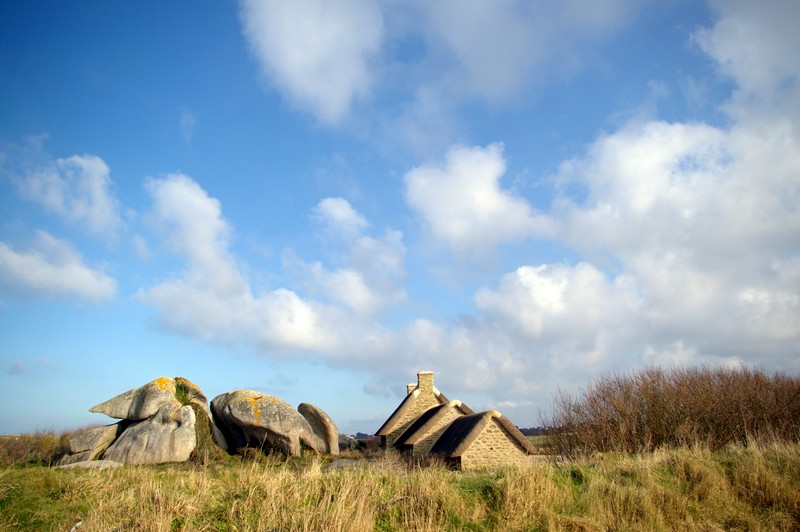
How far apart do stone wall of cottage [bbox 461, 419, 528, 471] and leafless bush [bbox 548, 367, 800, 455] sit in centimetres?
273

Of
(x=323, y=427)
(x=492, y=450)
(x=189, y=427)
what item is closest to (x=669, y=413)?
(x=492, y=450)

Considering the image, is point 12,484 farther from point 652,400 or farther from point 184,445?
point 652,400

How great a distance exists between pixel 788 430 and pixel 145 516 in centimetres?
3030

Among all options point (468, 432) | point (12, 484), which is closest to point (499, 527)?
point (12, 484)

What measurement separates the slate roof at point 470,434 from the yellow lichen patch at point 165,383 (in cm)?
1383

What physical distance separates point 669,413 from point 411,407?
14.4m

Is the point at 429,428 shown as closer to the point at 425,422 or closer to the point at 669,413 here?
the point at 425,422

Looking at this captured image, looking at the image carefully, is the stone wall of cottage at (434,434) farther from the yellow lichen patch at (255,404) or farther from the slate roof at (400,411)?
the yellow lichen patch at (255,404)

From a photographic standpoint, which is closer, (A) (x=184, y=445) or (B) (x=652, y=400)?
(A) (x=184, y=445)

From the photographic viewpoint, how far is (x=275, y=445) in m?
23.8

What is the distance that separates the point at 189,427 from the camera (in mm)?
23109

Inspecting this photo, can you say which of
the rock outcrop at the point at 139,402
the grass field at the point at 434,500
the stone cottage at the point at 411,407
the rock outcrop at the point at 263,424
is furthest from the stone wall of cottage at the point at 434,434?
the grass field at the point at 434,500

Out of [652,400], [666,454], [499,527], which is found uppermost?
[652,400]

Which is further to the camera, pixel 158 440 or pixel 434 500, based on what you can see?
pixel 158 440
